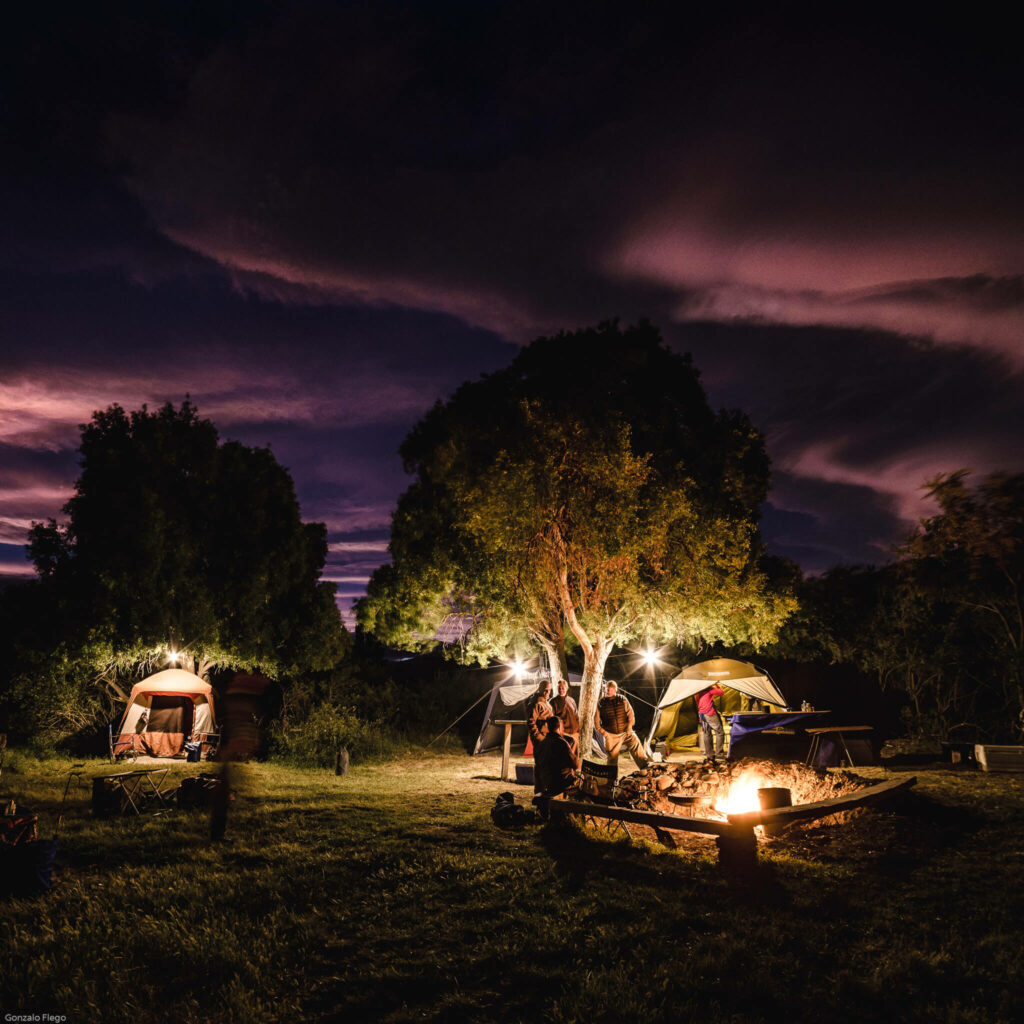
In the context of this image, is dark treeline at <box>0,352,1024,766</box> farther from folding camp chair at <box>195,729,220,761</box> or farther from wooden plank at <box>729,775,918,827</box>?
wooden plank at <box>729,775,918,827</box>

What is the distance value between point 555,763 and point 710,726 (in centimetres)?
859

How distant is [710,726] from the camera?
602 inches

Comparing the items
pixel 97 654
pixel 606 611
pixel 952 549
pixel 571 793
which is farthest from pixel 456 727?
pixel 952 549

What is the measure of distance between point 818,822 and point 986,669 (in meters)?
11.5

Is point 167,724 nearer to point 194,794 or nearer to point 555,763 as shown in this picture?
point 194,794

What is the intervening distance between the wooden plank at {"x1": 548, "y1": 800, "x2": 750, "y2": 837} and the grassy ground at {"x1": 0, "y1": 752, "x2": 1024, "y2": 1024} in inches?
12.0

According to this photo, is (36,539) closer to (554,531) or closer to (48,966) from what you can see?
(554,531)

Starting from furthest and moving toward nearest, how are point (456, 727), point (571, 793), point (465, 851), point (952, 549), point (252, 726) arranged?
1. point (456, 727)
2. point (952, 549)
3. point (571, 793)
4. point (252, 726)
5. point (465, 851)


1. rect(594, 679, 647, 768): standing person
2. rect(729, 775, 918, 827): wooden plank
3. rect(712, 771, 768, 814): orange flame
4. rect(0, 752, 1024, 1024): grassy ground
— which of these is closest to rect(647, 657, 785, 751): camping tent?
rect(594, 679, 647, 768): standing person

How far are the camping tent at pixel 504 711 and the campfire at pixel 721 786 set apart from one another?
7.42 metres

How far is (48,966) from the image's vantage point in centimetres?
399

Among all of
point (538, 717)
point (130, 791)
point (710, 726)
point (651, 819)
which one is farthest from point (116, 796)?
point (710, 726)

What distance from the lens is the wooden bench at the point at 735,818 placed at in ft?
18.4

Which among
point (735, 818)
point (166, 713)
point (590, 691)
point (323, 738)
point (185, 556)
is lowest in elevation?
point (323, 738)
